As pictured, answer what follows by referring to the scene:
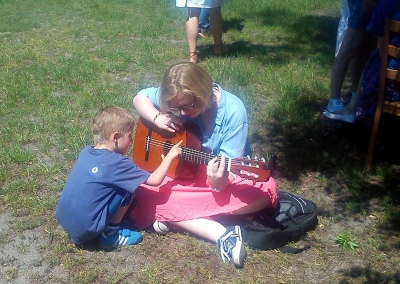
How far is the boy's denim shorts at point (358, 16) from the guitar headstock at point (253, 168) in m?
2.22

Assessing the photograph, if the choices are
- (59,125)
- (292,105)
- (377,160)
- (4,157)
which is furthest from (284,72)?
(4,157)

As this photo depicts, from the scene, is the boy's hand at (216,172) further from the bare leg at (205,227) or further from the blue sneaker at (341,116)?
the blue sneaker at (341,116)

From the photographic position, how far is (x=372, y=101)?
4.55 metres

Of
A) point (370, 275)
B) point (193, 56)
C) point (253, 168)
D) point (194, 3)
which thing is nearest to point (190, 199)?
point (253, 168)

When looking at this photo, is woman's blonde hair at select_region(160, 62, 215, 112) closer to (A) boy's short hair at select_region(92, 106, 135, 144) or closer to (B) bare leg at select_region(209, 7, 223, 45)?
(A) boy's short hair at select_region(92, 106, 135, 144)

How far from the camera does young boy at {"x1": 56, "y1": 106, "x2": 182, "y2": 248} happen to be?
317 centimetres

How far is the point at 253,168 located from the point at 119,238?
914 mm

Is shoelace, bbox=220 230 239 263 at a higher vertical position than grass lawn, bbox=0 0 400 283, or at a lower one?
higher

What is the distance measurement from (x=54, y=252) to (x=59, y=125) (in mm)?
1877

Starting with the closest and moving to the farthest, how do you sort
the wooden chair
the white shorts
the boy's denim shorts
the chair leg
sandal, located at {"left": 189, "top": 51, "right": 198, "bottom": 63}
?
the wooden chair
the chair leg
the boy's denim shorts
the white shorts
sandal, located at {"left": 189, "top": 51, "right": 198, "bottom": 63}

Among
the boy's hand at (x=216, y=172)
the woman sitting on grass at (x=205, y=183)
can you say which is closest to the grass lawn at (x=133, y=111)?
the woman sitting on grass at (x=205, y=183)

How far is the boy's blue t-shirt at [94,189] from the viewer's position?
316 centimetres

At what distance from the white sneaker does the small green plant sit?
1.05 metres

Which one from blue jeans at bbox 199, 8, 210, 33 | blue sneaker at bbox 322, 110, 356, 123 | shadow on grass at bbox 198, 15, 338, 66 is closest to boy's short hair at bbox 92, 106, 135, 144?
blue sneaker at bbox 322, 110, 356, 123
